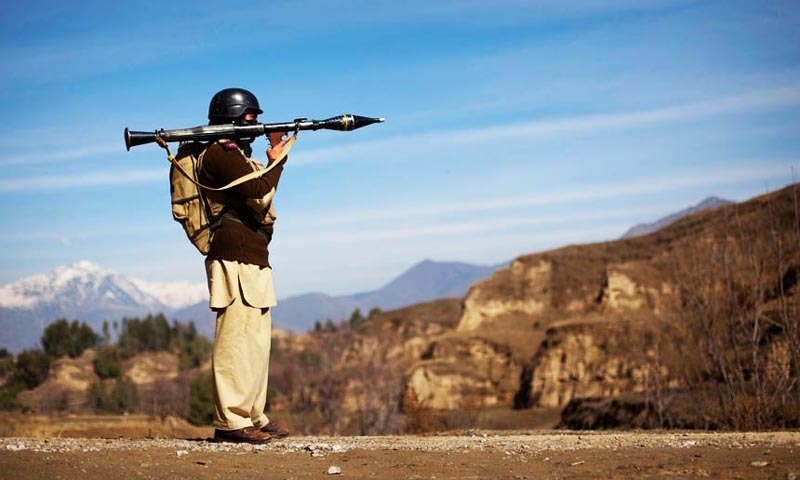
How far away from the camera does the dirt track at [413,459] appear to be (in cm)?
725

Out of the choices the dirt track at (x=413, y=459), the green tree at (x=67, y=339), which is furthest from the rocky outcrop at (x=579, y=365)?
the dirt track at (x=413, y=459)

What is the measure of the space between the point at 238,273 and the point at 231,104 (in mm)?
1557

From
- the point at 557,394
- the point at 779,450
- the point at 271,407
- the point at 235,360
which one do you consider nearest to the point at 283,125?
the point at 235,360

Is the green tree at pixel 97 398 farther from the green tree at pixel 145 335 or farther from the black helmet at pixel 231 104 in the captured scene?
the black helmet at pixel 231 104

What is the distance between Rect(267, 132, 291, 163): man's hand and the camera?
29.5ft

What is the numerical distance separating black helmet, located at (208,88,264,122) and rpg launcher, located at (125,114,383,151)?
13 cm

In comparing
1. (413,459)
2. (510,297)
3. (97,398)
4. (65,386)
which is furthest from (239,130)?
(510,297)

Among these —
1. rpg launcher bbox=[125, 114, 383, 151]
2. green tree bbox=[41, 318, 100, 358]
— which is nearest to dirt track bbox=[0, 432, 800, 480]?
rpg launcher bbox=[125, 114, 383, 151]

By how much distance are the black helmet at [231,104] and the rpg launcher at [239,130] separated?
0.41 ft

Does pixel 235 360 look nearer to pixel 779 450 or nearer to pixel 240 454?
pixel 240 454

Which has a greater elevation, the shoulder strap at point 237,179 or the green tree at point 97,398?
the shoulder strap at point 237,179

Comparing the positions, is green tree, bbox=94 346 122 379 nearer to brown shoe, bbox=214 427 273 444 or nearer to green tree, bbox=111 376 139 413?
green tree, bbox=111 376 139 413

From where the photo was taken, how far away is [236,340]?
28.8 feet

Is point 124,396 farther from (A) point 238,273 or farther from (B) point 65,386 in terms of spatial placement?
(A) point 238,273
